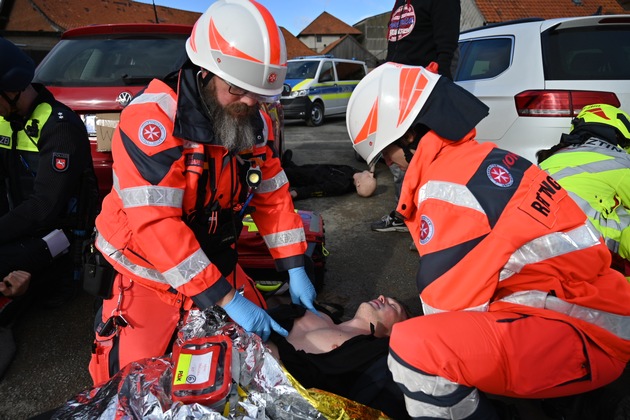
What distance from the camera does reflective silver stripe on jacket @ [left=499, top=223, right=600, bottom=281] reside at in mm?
1412

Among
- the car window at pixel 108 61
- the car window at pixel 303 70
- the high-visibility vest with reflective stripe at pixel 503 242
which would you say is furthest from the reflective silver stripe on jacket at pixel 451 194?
the car window at pixel 303 70

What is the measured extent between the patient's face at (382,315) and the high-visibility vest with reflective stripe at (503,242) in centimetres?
92

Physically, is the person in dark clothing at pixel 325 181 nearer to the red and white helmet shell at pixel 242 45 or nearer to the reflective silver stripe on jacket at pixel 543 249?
the red and white helmet shell at pixel 242 45

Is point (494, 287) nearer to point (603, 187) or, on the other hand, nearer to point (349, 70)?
point (603, 187)

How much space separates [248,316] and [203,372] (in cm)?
43

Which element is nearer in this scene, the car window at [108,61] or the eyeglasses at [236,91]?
the eyeglasses at [236,91]

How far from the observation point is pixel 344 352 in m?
2.06

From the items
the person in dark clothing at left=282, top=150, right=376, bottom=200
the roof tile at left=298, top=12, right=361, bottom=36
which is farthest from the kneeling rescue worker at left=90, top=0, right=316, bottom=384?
the roof tile at left=298, top=12, right=361, bottom=36

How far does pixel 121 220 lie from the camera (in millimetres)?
2006

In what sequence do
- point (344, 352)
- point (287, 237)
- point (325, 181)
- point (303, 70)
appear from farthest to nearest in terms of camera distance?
point (303, 70) → point (325, 181) → point (287, 237) → point (344, 352)

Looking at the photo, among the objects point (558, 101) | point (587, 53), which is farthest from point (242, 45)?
point (587, 53)

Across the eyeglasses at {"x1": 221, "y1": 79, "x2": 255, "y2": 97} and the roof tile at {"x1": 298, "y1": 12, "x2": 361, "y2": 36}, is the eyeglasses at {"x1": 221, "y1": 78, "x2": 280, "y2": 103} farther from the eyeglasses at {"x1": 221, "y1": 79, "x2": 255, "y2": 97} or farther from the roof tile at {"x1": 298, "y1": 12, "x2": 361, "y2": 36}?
the roof tile at {"x1": 298, "y1": 12, "x2": 361, "y2": 36}

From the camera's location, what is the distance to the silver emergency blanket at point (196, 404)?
4.64ft

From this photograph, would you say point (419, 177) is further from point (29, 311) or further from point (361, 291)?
point (29, 311)
